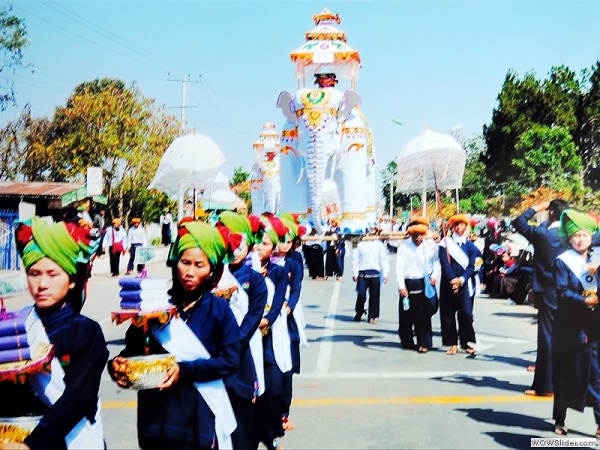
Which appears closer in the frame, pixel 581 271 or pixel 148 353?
pixel 148 353

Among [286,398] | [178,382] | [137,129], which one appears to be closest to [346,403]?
[286,398]

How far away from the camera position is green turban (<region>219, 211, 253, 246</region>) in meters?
4.46

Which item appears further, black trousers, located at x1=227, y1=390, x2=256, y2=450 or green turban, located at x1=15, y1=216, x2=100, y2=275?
black trousers, located at x1=227, y1=390, x2=256, y2=450

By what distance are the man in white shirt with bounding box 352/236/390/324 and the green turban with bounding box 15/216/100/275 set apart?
8.98 meters

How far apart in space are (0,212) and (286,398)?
16.6m

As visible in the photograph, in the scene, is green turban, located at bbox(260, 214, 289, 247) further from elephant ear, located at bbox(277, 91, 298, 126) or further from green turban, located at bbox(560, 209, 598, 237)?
elephant ear, located at bbox(277, 91, 298, 126)

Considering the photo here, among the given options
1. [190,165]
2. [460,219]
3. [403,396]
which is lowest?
[403,396]

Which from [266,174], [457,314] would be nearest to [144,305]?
[457,314]

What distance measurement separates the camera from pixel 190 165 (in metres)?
9.66

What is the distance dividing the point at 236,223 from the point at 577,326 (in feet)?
9.17

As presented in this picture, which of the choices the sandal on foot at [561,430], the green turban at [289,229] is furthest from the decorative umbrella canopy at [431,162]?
the sandal on foot at [561,430]

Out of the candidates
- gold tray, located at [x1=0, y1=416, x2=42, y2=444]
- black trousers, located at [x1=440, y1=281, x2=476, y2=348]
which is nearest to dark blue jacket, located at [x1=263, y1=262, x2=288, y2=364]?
gold tray, located at [x1=0, y1=416, x2=42, y2=444]

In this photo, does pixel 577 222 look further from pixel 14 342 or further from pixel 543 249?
pixel 14 342

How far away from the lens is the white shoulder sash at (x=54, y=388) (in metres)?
2.63
